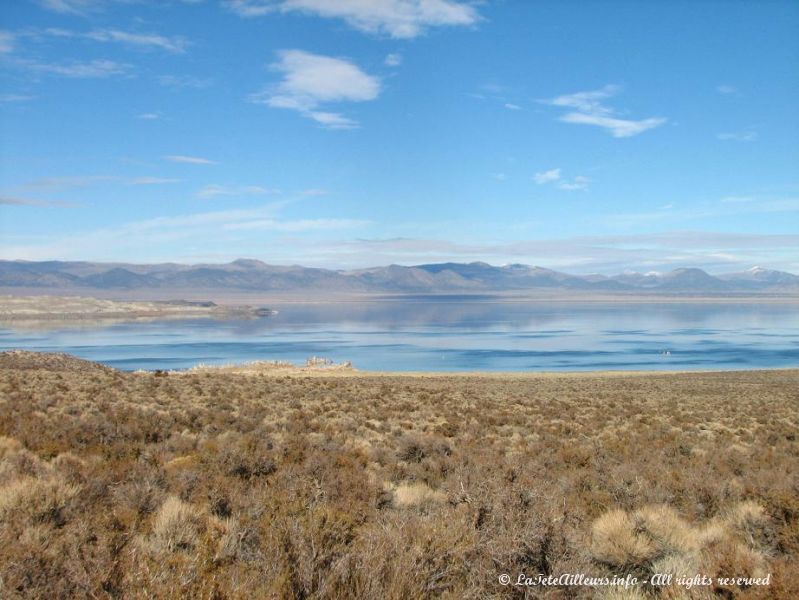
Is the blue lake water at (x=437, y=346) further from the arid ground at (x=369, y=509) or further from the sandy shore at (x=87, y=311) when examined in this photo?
the arid ground at (x=369, y=509)

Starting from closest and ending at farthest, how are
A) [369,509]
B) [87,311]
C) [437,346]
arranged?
[369,509] < [437,346] < [87,311]

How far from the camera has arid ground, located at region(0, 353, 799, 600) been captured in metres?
4.30

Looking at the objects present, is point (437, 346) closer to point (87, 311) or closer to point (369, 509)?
point (369, 509)

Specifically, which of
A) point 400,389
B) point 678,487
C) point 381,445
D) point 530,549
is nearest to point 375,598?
point 530,549

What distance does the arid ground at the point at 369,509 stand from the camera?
14.1 feet

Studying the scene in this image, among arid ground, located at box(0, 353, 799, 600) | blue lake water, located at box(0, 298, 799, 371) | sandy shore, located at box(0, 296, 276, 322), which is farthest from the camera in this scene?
sandy shore, located at box(0, 296, 276, 322)

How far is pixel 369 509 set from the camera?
6.75m

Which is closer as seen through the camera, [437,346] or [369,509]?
[369,509]

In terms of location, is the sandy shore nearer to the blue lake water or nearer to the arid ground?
the blue lake water

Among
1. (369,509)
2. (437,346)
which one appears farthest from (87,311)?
(369,509)

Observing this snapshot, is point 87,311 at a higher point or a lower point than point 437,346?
higher

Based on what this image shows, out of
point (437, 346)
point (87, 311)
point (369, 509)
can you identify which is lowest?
point (437, 346)

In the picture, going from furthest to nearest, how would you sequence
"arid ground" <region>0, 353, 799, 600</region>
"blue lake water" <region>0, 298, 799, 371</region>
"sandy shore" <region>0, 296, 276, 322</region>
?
"sandy shore" <region>0, 296, 276, 322</region> → "blue lake water" <region>0, 298, 799, 371</region> → "arid ground" <region>0, 353, 799, 600</region>

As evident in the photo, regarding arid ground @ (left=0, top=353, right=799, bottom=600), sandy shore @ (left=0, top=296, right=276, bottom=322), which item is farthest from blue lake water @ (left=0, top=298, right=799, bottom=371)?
arid ground @ (left=0, top=353, right=799, bottom=600)
